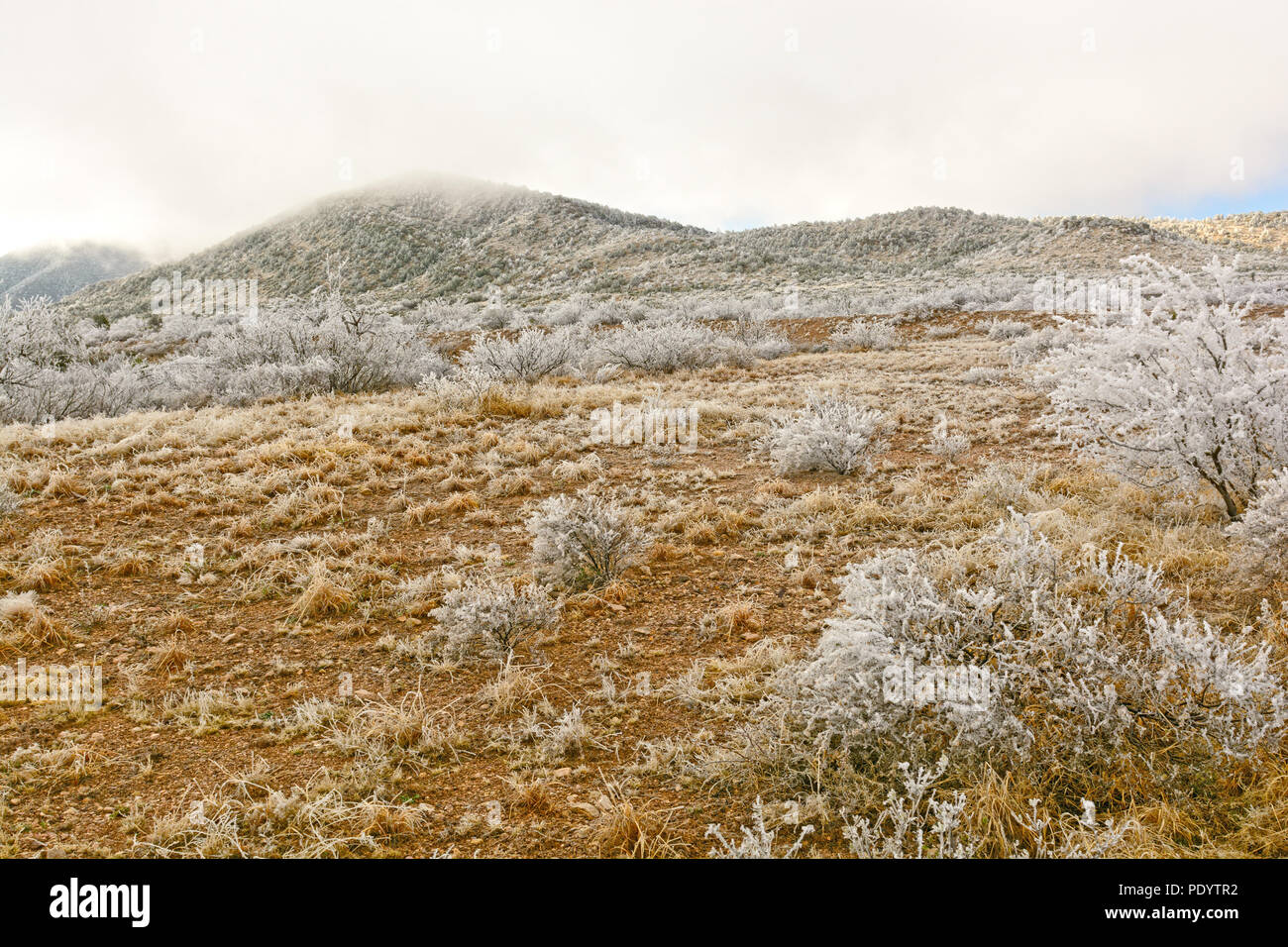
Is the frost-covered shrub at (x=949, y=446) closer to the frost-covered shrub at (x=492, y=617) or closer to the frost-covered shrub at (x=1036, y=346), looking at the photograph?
the frost-covered shrub at (x=492, y=617)

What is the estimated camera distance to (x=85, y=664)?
4.55 m

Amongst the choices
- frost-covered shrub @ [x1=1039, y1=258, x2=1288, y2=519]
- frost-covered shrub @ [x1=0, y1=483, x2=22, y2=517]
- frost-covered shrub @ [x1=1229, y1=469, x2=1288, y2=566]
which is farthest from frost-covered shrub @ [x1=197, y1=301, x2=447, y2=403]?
frost-covered shrub @ [x1=1229, y1=469, x2=1288, y2=566]

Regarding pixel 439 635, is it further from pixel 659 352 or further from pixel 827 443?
pixel 659 352

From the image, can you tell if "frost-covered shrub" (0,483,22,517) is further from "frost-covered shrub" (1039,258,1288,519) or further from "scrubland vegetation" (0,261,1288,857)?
"frost-covered shrub" (1039,258,1288,519)

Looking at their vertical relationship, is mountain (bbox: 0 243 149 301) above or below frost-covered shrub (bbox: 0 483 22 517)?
above

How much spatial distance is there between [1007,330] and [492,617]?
17910mm

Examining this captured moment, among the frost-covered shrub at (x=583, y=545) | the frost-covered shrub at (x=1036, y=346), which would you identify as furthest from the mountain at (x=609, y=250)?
the frost-covered shrub at (x=583, y=545)

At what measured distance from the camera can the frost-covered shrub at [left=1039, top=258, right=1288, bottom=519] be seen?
506cm

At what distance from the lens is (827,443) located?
8.05 meters

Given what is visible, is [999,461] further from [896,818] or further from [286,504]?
[286,504]

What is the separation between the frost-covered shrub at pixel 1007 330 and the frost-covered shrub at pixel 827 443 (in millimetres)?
11821

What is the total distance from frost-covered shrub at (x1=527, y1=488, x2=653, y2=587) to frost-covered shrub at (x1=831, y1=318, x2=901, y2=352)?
565 inches

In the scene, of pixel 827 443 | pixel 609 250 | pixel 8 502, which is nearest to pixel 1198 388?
pixel 827 443

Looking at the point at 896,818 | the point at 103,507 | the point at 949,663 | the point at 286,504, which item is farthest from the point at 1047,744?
the point at 103,507
